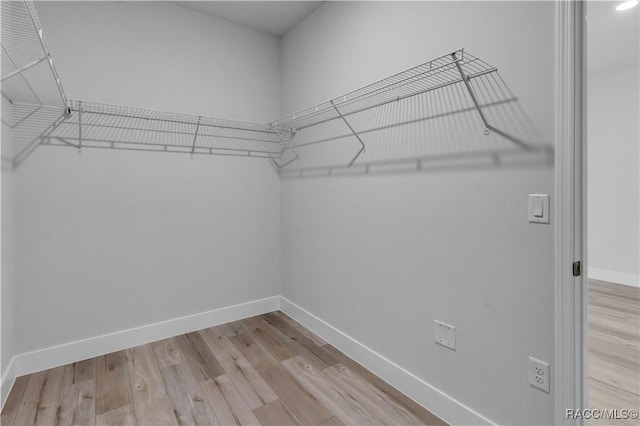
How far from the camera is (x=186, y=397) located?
1792mm

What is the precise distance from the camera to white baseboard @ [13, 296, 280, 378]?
2.04 meters

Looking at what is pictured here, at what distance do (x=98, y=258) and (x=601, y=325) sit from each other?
3818mm

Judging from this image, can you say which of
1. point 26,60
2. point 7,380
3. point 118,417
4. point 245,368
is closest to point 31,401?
point 7,380

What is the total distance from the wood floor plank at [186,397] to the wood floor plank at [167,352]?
7 centimetres

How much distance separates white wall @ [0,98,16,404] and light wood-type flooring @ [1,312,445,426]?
0.62 feet

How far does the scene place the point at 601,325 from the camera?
268 centimetres

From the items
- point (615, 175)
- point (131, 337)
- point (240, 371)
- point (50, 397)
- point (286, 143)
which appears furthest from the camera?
point (615, 175)

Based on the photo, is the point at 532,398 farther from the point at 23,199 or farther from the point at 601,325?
the point at 23,199

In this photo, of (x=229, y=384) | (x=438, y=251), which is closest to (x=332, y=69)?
(x=438, y=251)

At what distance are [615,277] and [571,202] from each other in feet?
12.7

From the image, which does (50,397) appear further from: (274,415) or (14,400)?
(274,415)

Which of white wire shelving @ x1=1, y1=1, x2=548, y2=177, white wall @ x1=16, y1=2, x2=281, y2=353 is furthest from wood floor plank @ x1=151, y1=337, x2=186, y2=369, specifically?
white wire shelving @ x1=1, y1=1, x2=548, y2=177

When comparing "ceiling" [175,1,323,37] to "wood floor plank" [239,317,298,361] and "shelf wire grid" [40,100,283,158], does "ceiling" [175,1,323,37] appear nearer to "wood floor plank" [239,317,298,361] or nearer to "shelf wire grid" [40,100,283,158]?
"shelf wire grid" [40,100,283,158]

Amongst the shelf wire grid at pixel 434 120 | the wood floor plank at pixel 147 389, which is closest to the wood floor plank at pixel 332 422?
the wood floor plank at pixel 147 389
